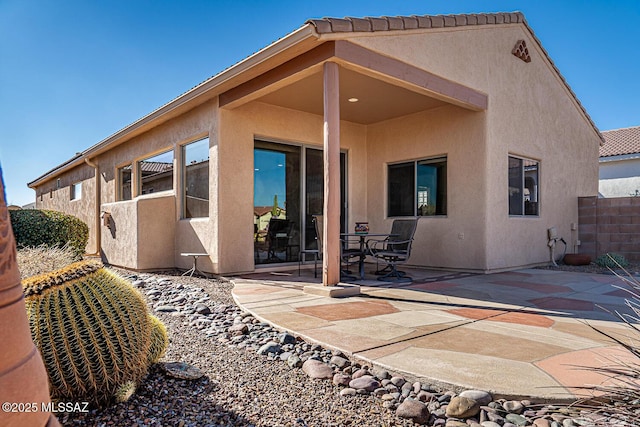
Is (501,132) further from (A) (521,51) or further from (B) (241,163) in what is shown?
(B) (241,163)

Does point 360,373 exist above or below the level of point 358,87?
below

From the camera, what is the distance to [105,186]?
37.0 feet

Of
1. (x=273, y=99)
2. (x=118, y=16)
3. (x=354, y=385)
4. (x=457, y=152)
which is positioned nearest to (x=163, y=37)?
(x=118, y=16)

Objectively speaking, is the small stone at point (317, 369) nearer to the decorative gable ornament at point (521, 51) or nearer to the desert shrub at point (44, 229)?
the desert shrub at point (44, 229)

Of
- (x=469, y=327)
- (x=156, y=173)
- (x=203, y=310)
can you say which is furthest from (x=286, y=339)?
(x=156, y=173)

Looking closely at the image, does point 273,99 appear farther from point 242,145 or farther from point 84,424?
point 84,424

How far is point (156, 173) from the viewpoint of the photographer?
358 inches

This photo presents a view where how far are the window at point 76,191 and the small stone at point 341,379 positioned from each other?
44.4ft

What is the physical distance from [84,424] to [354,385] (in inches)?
56.6

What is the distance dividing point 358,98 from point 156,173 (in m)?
4.97

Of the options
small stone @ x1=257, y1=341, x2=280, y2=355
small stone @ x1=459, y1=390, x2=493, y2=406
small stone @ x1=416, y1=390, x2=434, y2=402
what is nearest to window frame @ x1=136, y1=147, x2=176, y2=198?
small stone @ x1=257, y1=341, x2=280, y2=355

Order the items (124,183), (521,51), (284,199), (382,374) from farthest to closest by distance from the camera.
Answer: (124,183)
(521,51)
(284,199)
(382,374)

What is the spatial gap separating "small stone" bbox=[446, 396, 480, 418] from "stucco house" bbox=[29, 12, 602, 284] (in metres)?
3.09

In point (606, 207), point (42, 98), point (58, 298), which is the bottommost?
point (58, 298)
